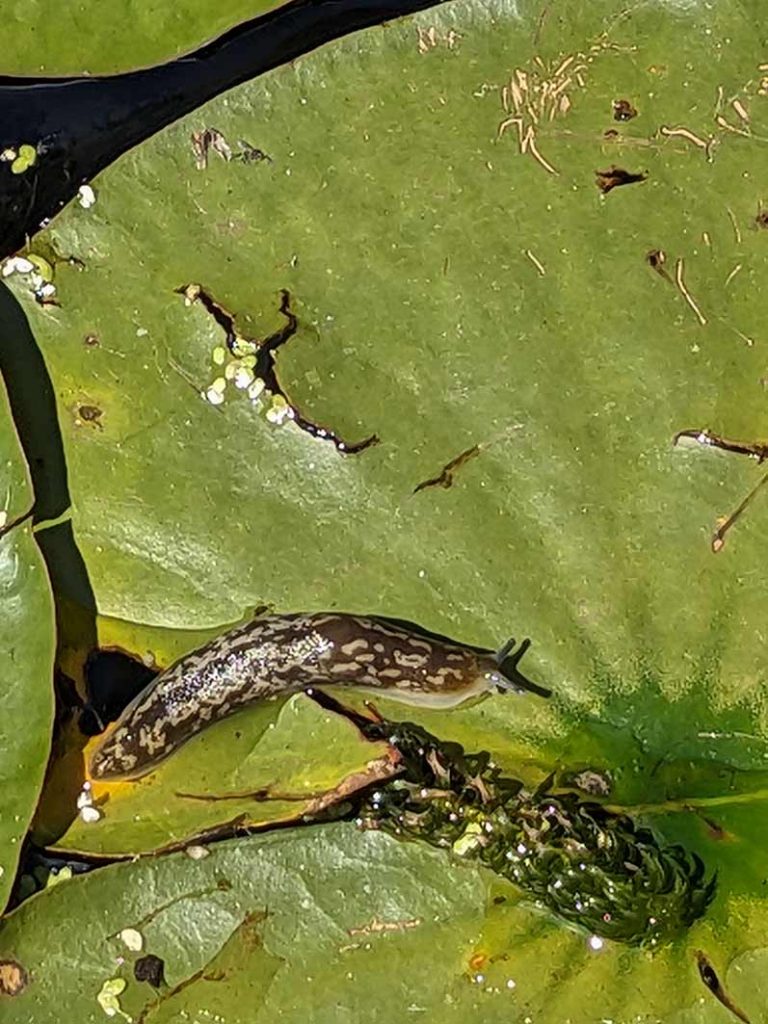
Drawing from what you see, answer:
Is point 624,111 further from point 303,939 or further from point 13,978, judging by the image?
point 13,978

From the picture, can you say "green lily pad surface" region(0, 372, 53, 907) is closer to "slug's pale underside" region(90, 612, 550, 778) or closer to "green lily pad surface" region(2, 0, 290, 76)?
"slug's pale underside" region(90, 612, 550, 778)

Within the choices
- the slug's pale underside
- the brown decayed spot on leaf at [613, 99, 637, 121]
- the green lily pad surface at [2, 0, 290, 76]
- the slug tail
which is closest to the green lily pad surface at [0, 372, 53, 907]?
the slug's pale underside

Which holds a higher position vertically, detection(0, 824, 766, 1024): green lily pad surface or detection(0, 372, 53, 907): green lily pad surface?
detection(0, 372, 53, 907): green lily pad surface

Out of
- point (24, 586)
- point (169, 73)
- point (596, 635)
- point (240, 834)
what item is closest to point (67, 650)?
point (24, 586)

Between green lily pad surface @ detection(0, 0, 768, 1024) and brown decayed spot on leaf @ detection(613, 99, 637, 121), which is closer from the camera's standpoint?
green lily pad surface @ detection(0, 0, 768, 1024)

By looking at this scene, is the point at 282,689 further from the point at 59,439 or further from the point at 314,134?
the point at 314,134

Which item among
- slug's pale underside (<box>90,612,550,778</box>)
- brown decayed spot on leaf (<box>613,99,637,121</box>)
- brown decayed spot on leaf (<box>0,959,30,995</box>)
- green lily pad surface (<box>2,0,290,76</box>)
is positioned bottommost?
brown decayed spot on leaf (<box>0,959,30,995</box>)

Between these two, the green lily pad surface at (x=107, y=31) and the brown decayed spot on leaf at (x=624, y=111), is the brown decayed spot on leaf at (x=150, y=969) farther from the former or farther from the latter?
the brown decayed spot on leaf at (x=624, y=111)

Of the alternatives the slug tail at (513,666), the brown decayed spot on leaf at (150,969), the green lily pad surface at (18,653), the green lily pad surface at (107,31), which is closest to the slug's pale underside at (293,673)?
the slug tail at (513,666)
